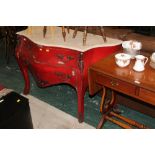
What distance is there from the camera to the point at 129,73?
6.47 feet

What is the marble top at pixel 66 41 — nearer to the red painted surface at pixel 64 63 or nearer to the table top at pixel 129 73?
the red painted surface at pixel 64 63

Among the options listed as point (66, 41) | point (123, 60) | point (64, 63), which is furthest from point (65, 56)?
point (123, 60)

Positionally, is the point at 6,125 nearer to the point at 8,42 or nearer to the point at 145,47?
the point at 145,47

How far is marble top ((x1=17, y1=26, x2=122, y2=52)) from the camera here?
2.42m

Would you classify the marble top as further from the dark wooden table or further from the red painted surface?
the dark wooden table

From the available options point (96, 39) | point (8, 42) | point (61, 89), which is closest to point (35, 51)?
point (96, 39)

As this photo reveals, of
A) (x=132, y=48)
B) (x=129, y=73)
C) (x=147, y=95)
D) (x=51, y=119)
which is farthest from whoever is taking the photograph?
(x=51, y=119)

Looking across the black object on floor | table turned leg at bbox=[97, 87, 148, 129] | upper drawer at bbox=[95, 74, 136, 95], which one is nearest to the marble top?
upper drawer at bbox=[95, 74, 136, 95]

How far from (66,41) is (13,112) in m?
1.04

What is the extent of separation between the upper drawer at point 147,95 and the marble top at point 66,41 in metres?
0.75

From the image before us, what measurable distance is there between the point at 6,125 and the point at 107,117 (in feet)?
3.62

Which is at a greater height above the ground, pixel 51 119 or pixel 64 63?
pixel 64 63

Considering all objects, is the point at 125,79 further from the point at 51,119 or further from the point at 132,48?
Answer: the point at 51,119

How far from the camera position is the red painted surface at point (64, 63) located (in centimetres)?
238
